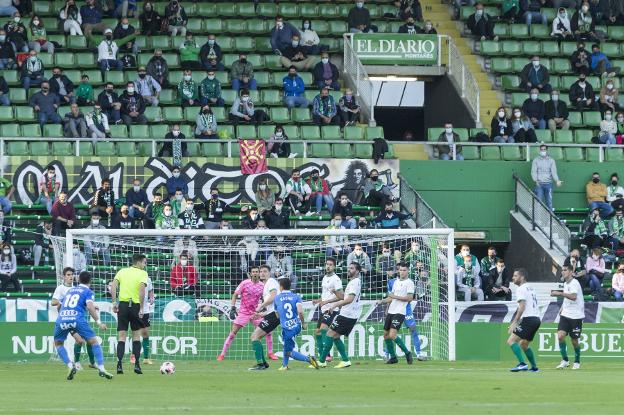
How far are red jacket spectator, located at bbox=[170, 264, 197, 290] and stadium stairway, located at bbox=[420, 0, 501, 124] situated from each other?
12.5 meters

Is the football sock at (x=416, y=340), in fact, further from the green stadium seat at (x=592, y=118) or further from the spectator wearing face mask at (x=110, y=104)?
the green stadium seat at (x=592, y=118)

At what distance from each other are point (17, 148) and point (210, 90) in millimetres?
4896

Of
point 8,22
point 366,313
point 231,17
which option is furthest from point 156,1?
point 366,313

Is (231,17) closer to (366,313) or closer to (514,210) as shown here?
(514,210)

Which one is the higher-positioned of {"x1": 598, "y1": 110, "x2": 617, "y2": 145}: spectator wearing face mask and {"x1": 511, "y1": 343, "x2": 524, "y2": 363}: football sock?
{"x1": 598, "y1": 110, "x2": 617, "y2": 145}: spectator wearing face mask

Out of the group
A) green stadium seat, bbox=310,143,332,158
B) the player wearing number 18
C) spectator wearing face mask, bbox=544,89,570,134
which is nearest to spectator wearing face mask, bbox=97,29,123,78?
green stadium seat, bbox=310,143,332,158

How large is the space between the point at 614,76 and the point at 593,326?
11.8 m

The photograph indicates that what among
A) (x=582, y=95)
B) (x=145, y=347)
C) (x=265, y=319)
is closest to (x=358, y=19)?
(x=582, y=95)

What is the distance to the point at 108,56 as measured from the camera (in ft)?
122

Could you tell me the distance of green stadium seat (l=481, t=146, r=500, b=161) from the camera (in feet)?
122

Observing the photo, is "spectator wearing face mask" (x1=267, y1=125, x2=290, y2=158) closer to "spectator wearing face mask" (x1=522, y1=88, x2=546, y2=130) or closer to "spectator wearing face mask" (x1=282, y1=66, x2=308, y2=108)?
"spectator wearing face mask" (x1=282, y1=66, x2=308, y2=108)

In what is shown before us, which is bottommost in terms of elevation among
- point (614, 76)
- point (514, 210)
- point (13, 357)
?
point (13, 357)

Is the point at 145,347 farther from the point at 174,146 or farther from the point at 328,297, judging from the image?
the point at 174,146

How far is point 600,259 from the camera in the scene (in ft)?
109
